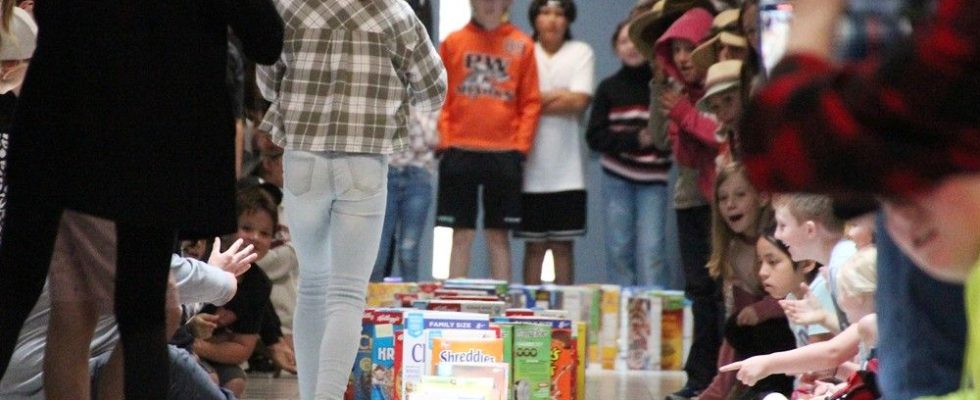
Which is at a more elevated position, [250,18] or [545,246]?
[250,18]

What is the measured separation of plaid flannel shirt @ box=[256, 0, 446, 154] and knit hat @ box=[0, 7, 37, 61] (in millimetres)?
695

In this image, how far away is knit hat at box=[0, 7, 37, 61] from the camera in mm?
4188

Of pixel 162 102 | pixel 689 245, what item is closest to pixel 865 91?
pixel 162 102

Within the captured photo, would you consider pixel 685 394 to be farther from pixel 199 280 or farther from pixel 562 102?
pixel 562 102

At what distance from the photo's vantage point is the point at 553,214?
27.8 feet

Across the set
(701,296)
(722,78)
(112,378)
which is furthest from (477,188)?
(112,378)

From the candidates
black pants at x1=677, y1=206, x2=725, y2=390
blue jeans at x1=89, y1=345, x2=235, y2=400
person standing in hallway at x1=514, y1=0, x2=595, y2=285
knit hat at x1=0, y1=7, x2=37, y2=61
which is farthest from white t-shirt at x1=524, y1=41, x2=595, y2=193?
knit hat at x1=0, y1=7, x2=37, y2=61

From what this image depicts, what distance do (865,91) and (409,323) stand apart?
3.33 metres

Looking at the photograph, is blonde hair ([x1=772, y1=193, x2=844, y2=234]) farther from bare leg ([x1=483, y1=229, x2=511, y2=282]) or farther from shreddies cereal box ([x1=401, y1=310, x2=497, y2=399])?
bare leg ([x1=483, y1=229, x2=511, y2=282])

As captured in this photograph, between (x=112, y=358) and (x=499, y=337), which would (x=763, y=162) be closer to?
(x=112, y=358)

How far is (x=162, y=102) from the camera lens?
3053 millimetres

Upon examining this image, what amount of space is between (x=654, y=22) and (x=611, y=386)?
5.60 feet

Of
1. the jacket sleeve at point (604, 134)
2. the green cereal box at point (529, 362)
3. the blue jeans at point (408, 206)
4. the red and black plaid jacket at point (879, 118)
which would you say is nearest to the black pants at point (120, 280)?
the red and black plaid jacket at point (879, 118)

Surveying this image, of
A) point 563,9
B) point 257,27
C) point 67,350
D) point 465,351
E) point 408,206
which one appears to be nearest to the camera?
point 257,27
